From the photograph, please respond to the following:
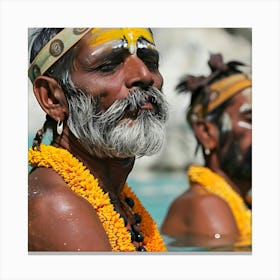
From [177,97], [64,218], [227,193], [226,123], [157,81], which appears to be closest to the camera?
[64,218]

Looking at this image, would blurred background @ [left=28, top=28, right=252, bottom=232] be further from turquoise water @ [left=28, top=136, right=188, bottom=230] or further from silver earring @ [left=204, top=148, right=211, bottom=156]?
silver earring @ [left=204, top=148, right=211, bottom=156]

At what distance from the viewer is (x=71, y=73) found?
4504 millimetres

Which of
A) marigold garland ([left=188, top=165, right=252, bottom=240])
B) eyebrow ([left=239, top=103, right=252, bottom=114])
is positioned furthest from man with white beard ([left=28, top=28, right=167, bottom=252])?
eyebrow ([left=239, top=103, right=252, bottom=114])

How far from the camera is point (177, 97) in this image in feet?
31.6

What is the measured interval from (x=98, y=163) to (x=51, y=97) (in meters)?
0.40

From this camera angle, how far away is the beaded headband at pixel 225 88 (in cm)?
783

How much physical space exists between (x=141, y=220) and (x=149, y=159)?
8.50 meters

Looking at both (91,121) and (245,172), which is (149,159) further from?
(91,121)

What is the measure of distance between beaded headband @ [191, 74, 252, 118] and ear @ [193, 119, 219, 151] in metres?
0.13

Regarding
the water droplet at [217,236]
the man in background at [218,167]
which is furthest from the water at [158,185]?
the water droplet at [217,236]

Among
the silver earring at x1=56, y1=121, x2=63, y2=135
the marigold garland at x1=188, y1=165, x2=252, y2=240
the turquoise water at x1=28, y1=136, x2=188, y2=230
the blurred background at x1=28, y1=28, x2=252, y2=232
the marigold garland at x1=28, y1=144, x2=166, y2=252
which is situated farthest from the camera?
the turquoise water at x1=28, y1=136, x2=188, y2=230

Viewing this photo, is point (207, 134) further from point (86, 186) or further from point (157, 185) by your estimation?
point (86, 186)

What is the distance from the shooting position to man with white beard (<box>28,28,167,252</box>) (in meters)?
4.34

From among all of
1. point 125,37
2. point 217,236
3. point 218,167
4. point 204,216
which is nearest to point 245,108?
point 218,167
